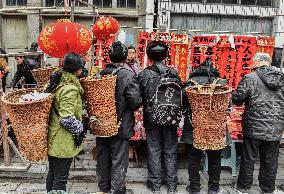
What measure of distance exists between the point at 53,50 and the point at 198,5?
9.64 m

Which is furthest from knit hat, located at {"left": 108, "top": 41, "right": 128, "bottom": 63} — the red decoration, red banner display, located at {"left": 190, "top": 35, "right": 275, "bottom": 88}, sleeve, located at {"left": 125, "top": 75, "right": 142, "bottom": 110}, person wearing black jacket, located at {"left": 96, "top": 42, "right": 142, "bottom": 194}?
red banner display, located at {"left": 190, "top": 35, "right": 275, "bottom": 88}

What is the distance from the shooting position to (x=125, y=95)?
5484mm

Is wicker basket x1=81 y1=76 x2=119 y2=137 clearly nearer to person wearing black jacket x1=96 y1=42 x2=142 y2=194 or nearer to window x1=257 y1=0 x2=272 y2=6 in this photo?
person wearing black jacket x1=96 y1=42 x2=142 y2=194

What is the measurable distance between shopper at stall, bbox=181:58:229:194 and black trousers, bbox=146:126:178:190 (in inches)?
10.3

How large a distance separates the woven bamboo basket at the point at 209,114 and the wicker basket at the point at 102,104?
1.18m

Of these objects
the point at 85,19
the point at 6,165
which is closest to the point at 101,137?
the point at 6,165

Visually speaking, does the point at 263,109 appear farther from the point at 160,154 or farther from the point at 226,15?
the point at 226,15

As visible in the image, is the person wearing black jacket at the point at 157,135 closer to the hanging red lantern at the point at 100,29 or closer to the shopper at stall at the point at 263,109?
the shopper at stall at the point at 263,109

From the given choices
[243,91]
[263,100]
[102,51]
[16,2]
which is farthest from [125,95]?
[16,2]

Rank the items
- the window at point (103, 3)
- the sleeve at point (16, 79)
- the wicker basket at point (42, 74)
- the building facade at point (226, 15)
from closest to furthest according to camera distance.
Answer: the wicker basket at point (42, 74) < the sleeve at point (16, 79) < the building facade at point (226, 15) < the window at point (103, 3)

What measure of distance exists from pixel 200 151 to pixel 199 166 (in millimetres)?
274

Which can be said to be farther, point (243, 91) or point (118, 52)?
point (243, 91)

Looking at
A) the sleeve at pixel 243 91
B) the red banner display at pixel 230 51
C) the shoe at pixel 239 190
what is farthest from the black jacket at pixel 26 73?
the shoe at pixel 239 190

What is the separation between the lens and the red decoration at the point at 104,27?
8.35 metres
